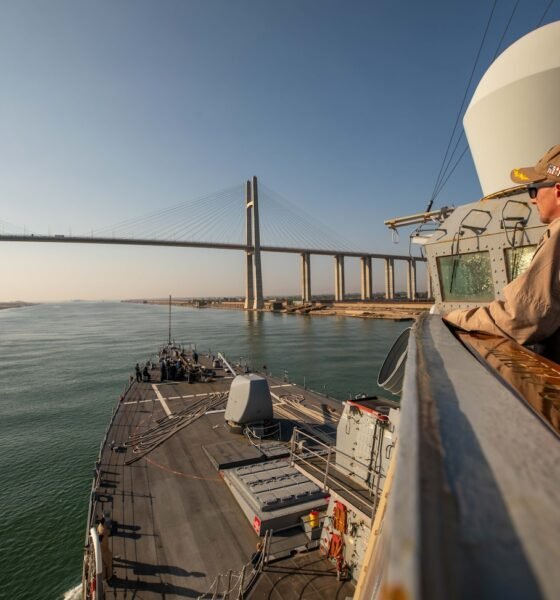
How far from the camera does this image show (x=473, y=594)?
18.9 inches

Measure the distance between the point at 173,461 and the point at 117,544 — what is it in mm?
4332

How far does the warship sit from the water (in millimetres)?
2865

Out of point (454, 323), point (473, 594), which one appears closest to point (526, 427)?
point (473, 594)

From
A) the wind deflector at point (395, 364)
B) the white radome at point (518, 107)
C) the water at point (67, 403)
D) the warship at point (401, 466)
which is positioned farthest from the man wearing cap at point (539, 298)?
the water at point (67, 403)

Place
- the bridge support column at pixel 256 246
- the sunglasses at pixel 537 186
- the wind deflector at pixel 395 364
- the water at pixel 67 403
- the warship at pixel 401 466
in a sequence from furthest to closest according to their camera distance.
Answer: the bridge support column at pixel 256 246 → the water at pixel 67 403 → the wind deflector at pixel 395 364 → the sunglasses at pixel 537 186 → the warship at pixel 401 466

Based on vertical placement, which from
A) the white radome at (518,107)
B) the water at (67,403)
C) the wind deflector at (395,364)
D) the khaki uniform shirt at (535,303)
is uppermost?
the white radome at (518,107)

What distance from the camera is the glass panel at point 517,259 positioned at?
6.90 m

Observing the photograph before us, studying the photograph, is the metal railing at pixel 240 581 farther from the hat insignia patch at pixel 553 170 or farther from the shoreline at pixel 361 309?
the shoreline at pixel 361 309

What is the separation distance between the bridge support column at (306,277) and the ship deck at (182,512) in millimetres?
97113

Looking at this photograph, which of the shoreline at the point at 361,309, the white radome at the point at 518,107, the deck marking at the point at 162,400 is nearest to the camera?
the white radome at the point at 518,107

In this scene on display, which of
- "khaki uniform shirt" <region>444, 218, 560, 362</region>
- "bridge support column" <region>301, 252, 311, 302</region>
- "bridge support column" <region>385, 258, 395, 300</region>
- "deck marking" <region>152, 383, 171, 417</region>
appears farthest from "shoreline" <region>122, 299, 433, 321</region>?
"khaki uniform shirt" <region>444, 218, 560, 362</region>

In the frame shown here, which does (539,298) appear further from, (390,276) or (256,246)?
(390,276)

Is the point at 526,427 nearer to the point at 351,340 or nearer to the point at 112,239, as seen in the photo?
the point at 351,340

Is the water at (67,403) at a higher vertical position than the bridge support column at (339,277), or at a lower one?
lower
